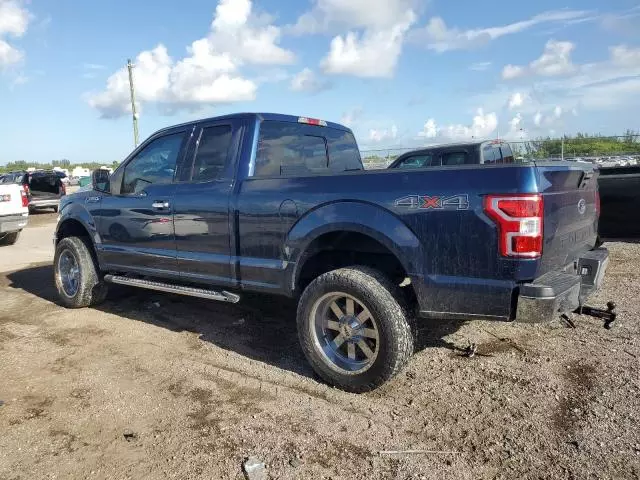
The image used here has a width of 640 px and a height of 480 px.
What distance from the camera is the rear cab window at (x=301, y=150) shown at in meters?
4.58

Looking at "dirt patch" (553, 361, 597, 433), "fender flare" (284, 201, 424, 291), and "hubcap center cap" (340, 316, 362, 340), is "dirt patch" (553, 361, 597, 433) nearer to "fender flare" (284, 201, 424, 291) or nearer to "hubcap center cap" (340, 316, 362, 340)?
"fender flare" (284, 201, 424, 291)

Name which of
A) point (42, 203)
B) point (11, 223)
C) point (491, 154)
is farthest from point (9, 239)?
point (491, 154)

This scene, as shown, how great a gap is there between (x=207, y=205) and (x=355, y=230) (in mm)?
1555

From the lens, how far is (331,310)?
12.6 ft

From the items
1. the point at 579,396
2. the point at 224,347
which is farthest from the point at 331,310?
the point at 579,396

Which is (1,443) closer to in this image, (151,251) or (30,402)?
(30,402)

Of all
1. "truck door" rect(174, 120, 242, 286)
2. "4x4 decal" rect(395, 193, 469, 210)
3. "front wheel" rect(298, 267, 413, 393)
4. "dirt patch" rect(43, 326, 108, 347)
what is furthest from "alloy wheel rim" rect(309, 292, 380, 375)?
"dirt patch" rect(43, 326, 108, 347)

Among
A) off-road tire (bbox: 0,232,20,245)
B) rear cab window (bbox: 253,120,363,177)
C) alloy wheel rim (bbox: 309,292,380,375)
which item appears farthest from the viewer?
off-road tire (bbox: 0,232,20,245)

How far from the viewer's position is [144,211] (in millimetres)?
5160

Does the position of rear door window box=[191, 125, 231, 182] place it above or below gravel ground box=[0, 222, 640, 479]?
above

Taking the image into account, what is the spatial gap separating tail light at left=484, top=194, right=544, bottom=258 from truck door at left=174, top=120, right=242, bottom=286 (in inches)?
88.1

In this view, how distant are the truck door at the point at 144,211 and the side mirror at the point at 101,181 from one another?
0.09 metres

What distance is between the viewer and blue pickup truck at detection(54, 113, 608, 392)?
3.08m

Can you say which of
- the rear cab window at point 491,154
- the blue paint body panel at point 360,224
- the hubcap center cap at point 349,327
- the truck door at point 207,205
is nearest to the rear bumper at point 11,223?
the blue paint body panel at point 360,224
